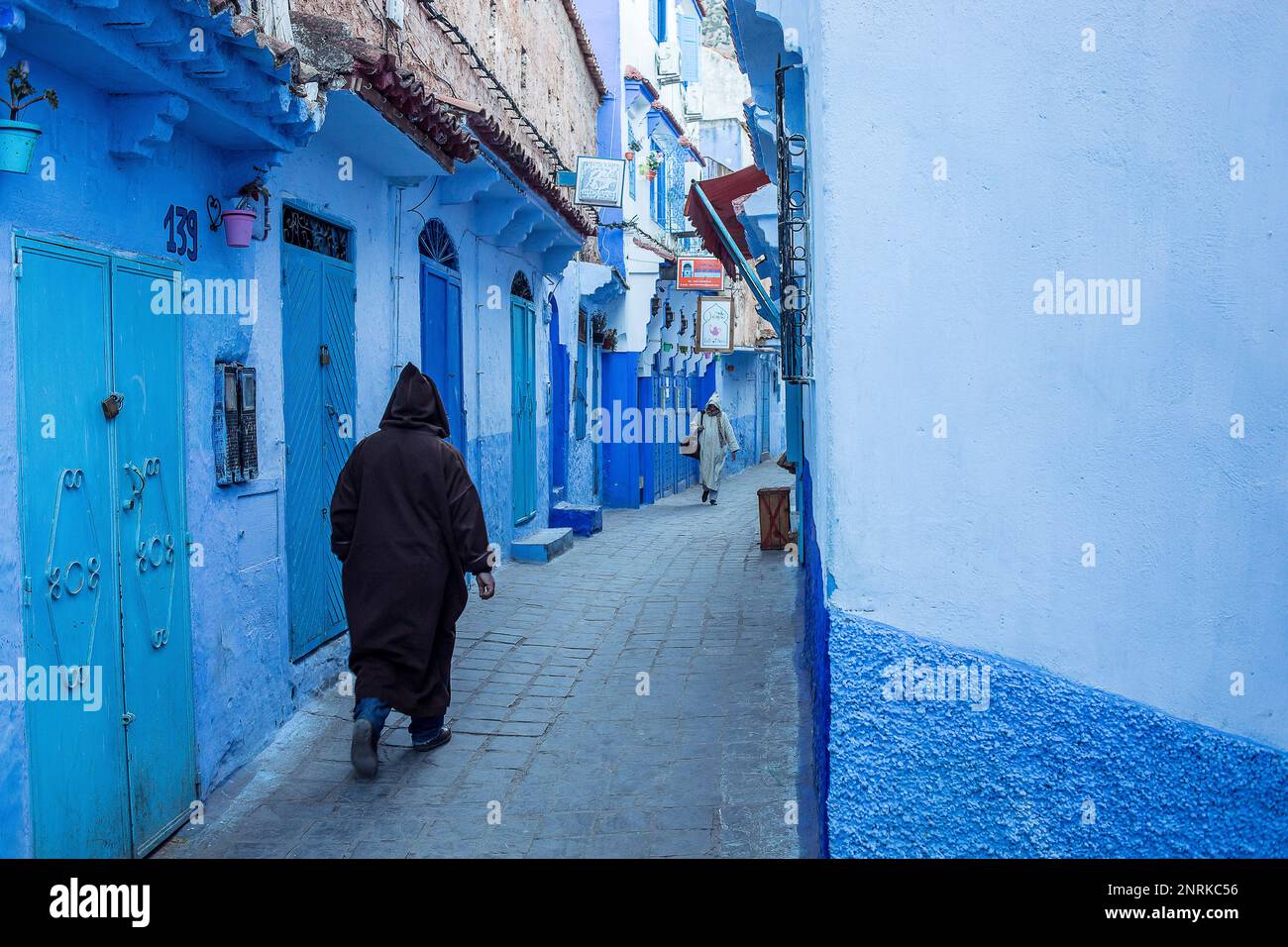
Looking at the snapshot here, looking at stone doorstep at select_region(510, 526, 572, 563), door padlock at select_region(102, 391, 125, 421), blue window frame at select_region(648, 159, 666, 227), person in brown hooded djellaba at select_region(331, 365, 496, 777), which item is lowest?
stone doorstep at select_region(510, 526, 572, 563)

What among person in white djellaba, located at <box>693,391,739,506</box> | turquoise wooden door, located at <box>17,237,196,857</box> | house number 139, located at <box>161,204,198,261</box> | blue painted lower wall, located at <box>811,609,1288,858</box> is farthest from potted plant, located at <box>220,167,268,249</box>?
person in white djellaba, located at <box>693,391,739,506</box>

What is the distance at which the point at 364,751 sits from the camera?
5367mm

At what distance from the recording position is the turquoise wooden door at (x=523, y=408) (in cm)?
1238

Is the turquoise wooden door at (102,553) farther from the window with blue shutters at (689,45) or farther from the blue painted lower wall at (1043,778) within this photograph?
the window with blue shutters at (689,45)

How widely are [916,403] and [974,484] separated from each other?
0.29 meters

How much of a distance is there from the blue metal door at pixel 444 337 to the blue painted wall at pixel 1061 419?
19.3 ft

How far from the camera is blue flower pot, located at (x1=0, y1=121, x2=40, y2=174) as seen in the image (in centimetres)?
347

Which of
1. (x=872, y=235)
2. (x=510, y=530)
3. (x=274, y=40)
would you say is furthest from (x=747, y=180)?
(x=872, y=235)

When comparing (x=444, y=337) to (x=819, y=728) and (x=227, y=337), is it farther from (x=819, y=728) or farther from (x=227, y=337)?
(x=819, y=728)

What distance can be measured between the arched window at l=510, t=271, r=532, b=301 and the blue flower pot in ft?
29.5

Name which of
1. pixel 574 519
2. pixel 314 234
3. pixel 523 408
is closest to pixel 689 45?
pixel 574 519

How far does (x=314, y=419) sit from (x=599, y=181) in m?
7.57

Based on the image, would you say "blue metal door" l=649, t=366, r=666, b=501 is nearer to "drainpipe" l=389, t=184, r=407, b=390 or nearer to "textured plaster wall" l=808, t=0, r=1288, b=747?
"drainpipe" l=389, t=184, r=407, b=390

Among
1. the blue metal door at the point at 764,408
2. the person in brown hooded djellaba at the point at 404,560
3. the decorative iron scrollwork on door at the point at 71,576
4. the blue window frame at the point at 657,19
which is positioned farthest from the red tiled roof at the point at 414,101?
the blue metal door at the point at 764,408
